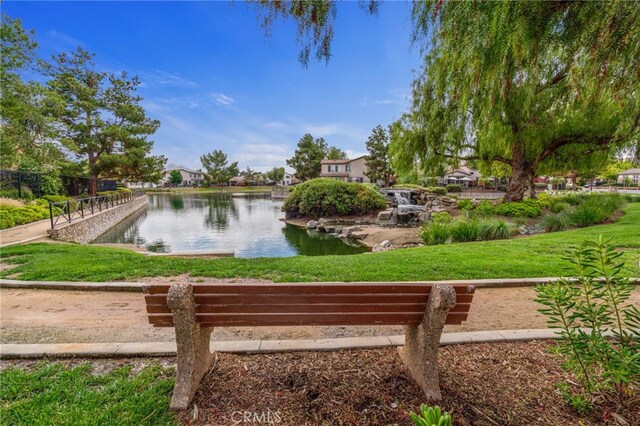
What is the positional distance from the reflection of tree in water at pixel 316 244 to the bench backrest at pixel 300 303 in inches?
401

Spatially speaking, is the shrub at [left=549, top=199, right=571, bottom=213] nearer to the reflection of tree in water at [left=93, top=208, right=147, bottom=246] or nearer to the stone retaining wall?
the reflection of tree in water at [left=93, top=208, right=147, bottom=246]

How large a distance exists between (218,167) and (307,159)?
3127 cm

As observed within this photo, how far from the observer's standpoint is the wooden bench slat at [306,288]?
6.91 ft

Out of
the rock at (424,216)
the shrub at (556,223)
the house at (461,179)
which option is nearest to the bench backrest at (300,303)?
the shrub at (556,223)

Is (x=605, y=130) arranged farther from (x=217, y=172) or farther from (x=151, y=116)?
(x=217, y=172)

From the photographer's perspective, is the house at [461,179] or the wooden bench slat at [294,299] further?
the house at [461,179]

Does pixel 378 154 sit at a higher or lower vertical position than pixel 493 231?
higher

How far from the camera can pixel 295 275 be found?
5.48m

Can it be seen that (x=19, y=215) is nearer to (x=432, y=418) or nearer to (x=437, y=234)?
(x=437, y=234)

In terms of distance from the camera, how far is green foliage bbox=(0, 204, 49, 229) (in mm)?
11555

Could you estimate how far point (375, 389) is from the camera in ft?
7.47

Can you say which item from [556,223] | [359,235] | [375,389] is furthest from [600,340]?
[359,235]

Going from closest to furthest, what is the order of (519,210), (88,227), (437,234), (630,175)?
1. (437,234)
2. (519,210)
3. (88,227)
4. (630,175)

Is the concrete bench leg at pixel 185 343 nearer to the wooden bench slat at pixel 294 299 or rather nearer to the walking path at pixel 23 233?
the wooden bench slat at pixel 294 299
